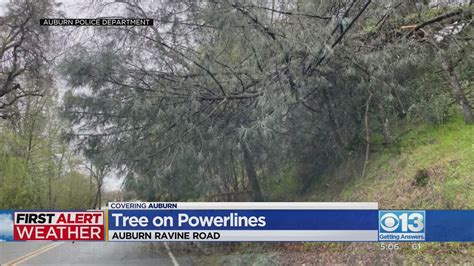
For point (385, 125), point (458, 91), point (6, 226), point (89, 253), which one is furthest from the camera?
point (458, 91)

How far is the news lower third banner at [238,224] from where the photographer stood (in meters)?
5.18

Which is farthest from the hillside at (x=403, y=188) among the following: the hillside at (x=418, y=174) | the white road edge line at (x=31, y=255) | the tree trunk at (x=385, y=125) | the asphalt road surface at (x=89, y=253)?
the white road edge line at (x=31, y=255)

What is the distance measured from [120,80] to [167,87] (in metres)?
0.57

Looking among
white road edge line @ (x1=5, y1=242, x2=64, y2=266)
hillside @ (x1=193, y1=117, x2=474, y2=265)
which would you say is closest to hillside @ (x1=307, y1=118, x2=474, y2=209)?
hillside @ (x1=193, y1=117, x2=474, y2=265)

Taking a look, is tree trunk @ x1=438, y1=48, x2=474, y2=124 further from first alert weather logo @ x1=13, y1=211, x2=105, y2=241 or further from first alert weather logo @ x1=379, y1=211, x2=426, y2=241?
first alert weather logo @ x1=13, y1=211, x2=105, y2=241

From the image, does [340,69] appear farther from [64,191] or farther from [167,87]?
[64,191]

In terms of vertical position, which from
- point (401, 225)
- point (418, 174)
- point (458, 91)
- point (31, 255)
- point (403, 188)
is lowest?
point (31, 255)

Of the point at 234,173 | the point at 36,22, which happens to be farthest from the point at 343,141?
the point at 36,22

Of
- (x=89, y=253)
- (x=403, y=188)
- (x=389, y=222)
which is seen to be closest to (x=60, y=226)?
(x=89, y=253)

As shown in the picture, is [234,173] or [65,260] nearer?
[65,260]

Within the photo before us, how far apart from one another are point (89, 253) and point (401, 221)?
3.31m

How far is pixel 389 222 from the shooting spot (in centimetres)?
533

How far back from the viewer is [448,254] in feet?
16.8

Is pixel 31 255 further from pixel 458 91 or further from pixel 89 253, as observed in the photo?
pixel 458 91
